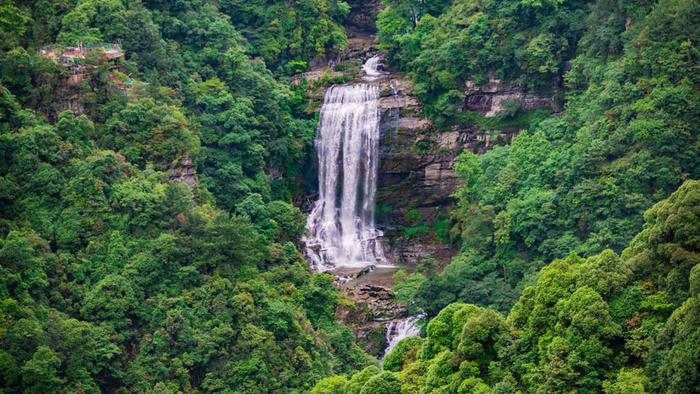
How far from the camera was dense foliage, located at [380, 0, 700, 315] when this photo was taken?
4800 cm

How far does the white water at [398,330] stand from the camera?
51062 millimetres

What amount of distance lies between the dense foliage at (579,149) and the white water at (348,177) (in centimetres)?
436

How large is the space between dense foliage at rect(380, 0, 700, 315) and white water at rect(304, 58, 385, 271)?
436 centimetres

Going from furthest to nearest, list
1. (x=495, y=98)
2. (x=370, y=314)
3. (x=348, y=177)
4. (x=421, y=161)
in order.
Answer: (x=348, y=177)
(x=421, y=161)
(x=495, y=98)
(x=370, y=314)

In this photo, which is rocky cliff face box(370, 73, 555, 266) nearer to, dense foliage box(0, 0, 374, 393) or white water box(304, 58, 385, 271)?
white water box(304, 58, 385, 271)

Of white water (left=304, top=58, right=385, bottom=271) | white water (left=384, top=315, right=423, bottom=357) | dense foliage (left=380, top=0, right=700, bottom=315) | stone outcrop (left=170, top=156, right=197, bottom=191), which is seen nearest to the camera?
dense foliage (left=380, top=0, right=700, bottom=315)

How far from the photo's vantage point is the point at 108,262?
151ft

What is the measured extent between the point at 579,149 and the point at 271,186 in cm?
1337

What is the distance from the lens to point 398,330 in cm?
5128

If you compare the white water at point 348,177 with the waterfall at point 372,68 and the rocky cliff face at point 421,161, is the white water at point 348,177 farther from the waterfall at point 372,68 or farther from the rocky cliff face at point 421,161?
the waterfall at point 372,68

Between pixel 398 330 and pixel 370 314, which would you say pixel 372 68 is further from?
pixel 398 330

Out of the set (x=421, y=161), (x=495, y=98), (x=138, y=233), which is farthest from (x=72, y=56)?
(x=495, y=98)

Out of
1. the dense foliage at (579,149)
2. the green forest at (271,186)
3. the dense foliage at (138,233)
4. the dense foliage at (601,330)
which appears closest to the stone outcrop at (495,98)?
the green forest at (271,186)

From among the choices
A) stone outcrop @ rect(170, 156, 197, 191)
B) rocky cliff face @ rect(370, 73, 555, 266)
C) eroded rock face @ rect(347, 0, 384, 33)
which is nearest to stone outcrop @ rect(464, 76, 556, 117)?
rocky cliff face @ rect(370, 73, 555, 266)
